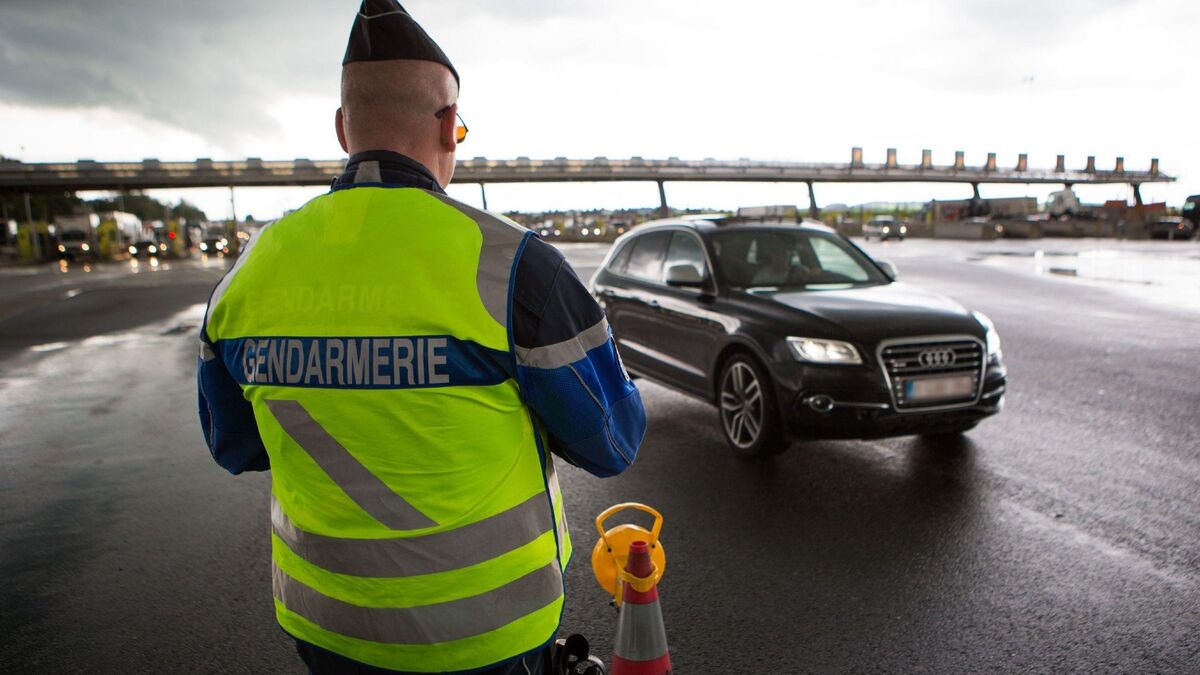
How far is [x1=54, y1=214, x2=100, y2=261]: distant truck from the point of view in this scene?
190 feet

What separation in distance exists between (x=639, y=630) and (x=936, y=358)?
12.3 ft

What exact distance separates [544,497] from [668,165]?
82.0 metres

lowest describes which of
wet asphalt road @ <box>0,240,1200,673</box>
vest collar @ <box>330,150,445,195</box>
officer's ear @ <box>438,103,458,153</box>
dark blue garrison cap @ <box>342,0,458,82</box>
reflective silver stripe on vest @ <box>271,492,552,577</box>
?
wet asphalt road @ <box>0,240,1200,673</box>

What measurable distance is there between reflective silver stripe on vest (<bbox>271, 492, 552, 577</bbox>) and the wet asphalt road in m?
1.83

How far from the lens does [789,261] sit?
6.57 meters

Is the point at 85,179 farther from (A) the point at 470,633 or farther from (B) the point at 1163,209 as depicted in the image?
(B) the point at 1163,209

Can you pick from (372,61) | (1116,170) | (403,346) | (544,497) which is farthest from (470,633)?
(1116,170)

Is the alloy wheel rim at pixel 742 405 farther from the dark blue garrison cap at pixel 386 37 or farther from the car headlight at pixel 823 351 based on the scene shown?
the dark blue garrison cap at pixel 386 37

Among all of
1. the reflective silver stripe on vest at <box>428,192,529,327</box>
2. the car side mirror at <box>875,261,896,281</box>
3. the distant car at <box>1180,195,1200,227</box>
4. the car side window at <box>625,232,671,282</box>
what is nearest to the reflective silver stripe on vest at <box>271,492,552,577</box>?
the reflective silver stripe on vest at <box>428,192,529,327</box>

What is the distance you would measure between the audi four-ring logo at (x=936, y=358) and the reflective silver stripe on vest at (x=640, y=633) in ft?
11.8

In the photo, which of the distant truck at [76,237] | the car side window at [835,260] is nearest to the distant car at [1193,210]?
the car side window at [835,260]

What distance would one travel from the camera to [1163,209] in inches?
2697

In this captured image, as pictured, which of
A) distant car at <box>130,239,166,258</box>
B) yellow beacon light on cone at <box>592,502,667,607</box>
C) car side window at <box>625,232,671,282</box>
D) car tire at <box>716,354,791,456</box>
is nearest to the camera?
yellow beacon light on cone at <box>592,502,667,607</box>

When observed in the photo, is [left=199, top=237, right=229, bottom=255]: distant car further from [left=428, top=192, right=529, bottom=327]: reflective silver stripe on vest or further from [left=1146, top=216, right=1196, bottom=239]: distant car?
[left=428, top=192, right=529, bottom=327]: reflective silver stripe on vest
